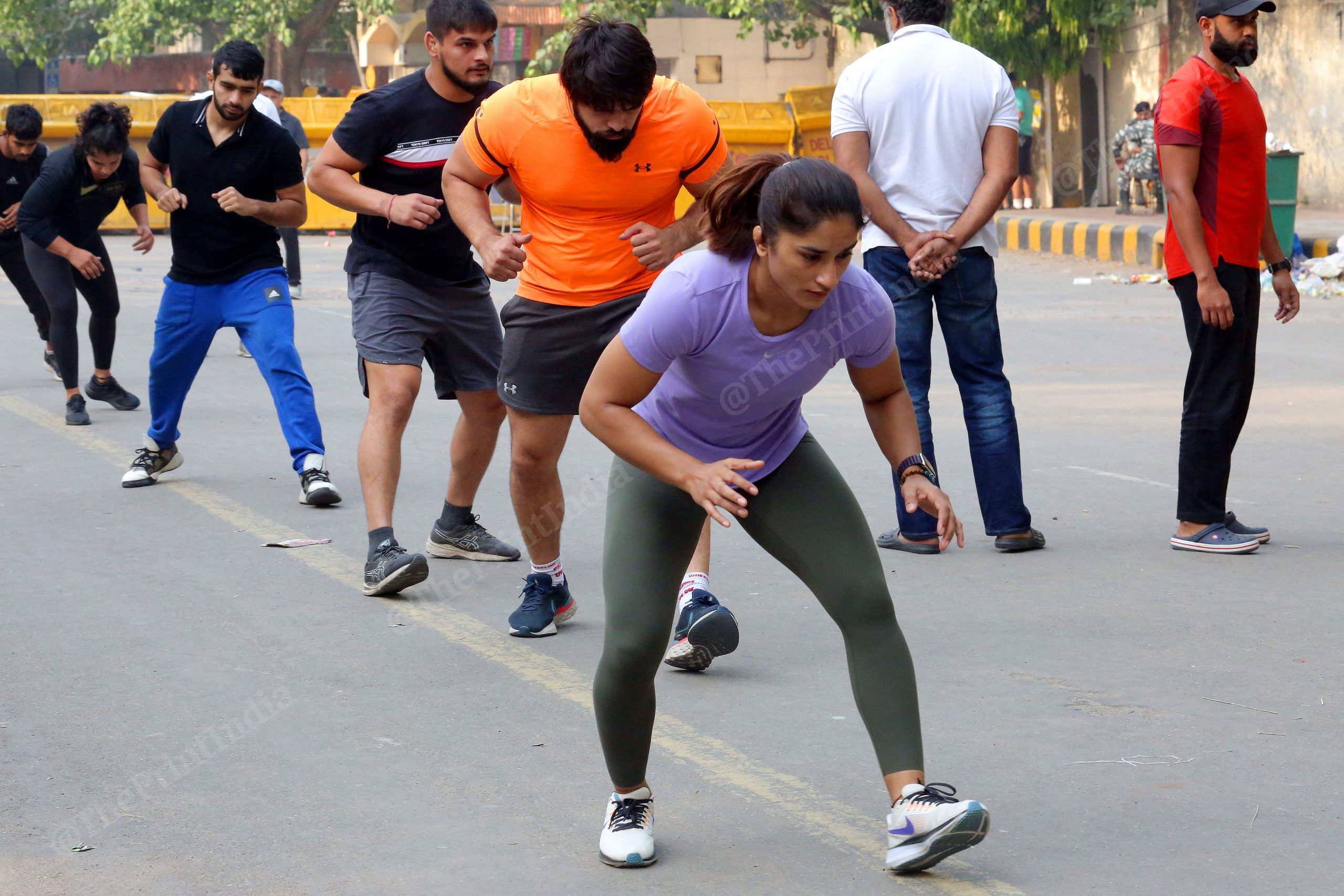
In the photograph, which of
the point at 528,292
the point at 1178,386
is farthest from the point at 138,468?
the point at 1178,386

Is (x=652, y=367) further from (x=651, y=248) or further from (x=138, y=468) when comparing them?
(x=138, y=468)

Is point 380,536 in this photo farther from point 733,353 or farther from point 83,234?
point 83,234

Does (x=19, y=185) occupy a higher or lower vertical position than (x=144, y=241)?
higher

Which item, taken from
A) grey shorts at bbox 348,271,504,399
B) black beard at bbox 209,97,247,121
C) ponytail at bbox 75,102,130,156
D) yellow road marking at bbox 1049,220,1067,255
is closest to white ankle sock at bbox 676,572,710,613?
grey shorts at bbox 348,271,504,399

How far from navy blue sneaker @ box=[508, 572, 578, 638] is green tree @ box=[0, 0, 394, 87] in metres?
28.9

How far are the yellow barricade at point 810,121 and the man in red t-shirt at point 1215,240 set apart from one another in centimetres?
1968

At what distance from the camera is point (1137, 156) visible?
2266 centimetres

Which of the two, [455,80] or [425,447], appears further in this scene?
[425,447]

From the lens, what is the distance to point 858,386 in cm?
346

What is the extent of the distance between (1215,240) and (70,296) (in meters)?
6.04

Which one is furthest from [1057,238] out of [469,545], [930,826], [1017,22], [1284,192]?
[930,826]

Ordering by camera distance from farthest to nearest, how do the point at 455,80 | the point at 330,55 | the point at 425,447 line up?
the point at 330,55 → the point at 425,447 → the point at 455,80

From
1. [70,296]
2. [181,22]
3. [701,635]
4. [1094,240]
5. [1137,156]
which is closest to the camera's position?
[701,635]

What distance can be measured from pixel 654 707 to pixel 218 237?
4399 millimetres
